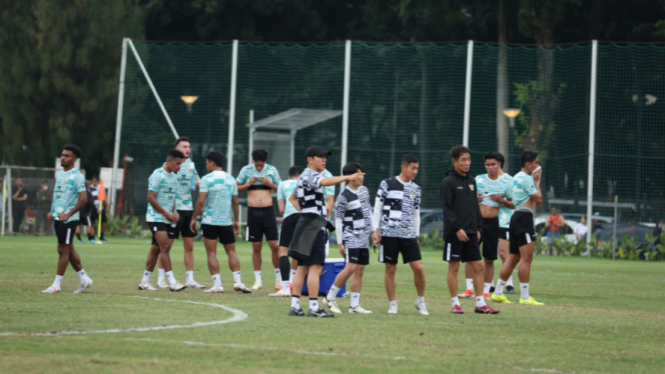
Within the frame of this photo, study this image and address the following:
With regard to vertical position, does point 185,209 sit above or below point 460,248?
above

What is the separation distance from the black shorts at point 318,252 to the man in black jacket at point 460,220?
1.61 metres

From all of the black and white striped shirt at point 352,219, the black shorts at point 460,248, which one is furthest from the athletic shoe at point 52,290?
the black shorts at point 460,248

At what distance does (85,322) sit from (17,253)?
1426 centimetres

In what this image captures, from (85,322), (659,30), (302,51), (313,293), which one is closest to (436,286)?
(313,293)

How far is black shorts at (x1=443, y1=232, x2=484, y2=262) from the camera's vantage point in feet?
40.1

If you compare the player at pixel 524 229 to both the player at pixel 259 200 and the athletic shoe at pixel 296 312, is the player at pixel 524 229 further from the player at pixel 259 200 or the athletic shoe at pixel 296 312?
the athletic shoe at pixel 296 312

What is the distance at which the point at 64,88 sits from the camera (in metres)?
44.9

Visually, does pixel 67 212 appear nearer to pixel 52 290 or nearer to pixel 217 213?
pixel 52 290

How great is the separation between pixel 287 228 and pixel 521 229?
3334 millimetres

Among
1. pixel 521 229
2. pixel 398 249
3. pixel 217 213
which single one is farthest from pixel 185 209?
pixel 521 229

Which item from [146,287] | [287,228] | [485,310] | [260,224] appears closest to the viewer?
[485,310]

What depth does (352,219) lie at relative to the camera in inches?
476

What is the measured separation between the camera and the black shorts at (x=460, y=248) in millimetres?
12234

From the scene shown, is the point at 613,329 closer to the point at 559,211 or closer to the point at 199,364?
the point at 199,364
